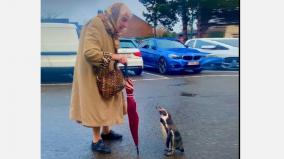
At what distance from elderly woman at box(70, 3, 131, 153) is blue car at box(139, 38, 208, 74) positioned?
233 millimetres

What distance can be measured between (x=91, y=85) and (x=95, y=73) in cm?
9

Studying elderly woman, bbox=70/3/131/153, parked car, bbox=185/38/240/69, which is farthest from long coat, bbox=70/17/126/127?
parked car, bbox=185/38/240/69

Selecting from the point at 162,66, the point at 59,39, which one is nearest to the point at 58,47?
the point at 59,39

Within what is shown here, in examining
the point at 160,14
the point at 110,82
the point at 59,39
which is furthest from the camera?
the point at 160,14

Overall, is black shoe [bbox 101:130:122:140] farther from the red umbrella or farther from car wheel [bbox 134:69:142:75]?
car wheel [bbox 134:69:142:75]

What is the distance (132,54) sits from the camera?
11.1 ft

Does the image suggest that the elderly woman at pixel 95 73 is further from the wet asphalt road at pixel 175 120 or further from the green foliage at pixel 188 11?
the green foliage at pixel 188 11

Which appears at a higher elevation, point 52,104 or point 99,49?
point 99,49

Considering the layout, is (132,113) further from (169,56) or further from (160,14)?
(160,14)

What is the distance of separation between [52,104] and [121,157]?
0.64 metres

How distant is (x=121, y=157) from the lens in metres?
3.33
